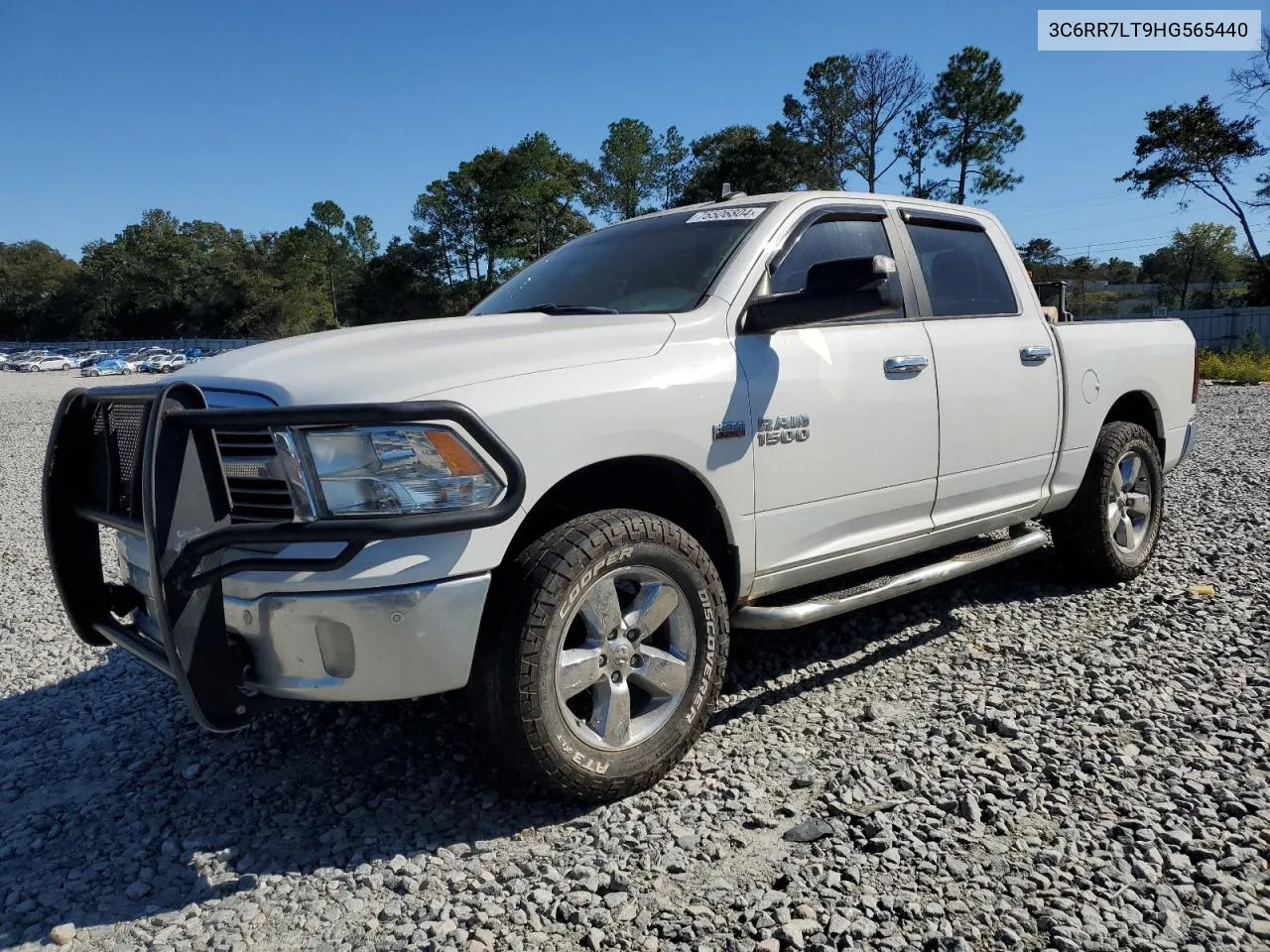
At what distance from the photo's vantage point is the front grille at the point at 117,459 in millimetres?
2639

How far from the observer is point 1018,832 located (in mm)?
2537

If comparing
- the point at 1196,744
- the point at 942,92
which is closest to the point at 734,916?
the point at 1196,744

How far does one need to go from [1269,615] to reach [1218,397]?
1449cm

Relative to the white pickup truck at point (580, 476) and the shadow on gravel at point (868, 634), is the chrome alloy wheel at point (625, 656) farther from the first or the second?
the shadow on gravel at point (868, 634)

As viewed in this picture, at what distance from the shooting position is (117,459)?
2.77m

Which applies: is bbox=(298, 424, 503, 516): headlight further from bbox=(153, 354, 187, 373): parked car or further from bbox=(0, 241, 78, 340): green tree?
bbox=(0, 241, 78, 340): green tree

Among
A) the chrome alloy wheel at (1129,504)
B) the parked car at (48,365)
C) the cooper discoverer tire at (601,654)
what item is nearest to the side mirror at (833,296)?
the cooper discoverer tire at (601,654)

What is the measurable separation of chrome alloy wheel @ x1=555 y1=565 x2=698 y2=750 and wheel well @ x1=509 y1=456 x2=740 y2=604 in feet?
0.94

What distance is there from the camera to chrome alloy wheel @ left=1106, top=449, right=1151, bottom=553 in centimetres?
478

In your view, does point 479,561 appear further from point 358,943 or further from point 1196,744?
point 1196,744

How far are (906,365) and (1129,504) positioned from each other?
2208 mm

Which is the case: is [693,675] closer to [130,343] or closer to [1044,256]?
[1044,256]

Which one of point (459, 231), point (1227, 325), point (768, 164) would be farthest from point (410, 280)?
point (1227, 325)

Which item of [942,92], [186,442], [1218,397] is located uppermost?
[942,92]
